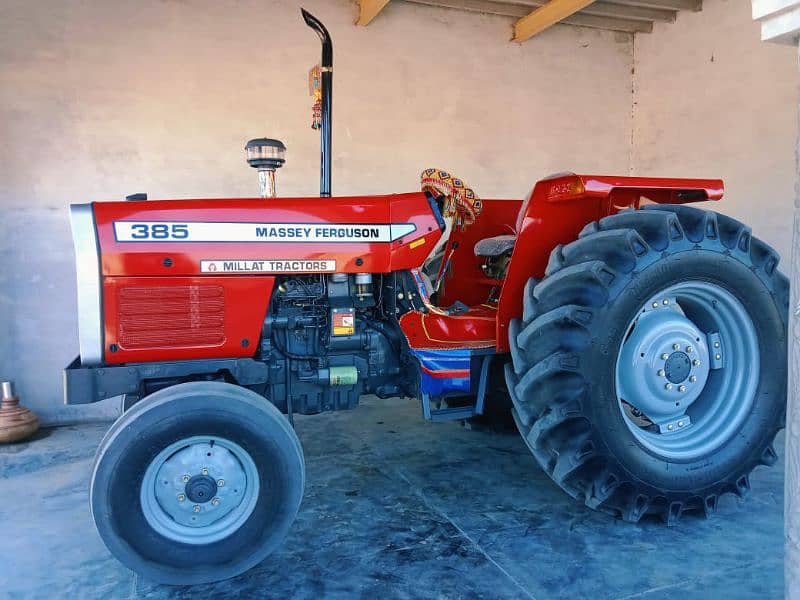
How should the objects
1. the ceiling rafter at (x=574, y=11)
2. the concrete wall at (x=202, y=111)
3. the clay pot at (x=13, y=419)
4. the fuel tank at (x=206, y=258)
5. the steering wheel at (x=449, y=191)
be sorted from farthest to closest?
1. the ceiling rafter at (x=574, y=11)
2. the concrete wall at (x=202, y=111)
3. the clay pot at (x=13, y=419)
4. the steering wheel at (x=449, y=191)
5. the fuel tank at (x=206, y=258)

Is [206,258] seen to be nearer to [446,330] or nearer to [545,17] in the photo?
[446,330]

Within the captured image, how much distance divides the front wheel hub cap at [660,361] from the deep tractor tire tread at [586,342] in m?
0.27

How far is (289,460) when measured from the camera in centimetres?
237

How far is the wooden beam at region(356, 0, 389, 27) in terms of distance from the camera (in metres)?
4.86

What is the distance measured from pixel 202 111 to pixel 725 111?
4.25m

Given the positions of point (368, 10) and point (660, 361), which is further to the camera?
point (368, 10)

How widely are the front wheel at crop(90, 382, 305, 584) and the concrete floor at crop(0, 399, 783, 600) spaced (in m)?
0.16

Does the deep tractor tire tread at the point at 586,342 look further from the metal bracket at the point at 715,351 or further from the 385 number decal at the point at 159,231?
the 385 number decal at the point at 159,231

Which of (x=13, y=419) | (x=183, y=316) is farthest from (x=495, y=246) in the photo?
(x=13, y=419)

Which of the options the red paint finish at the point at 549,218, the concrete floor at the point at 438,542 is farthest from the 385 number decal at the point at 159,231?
the red paint finish at the point at 549,218

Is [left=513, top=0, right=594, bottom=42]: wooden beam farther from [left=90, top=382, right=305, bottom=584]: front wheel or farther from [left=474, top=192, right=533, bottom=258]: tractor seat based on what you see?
[left=90, top=382, right=305, bottom=584]: front wheel

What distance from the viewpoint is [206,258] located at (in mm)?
2658

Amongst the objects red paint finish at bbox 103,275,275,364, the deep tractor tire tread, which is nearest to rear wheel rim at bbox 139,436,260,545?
red paint finish at bbox 103,275,275,364

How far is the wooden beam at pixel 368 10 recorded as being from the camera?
4.86 m
